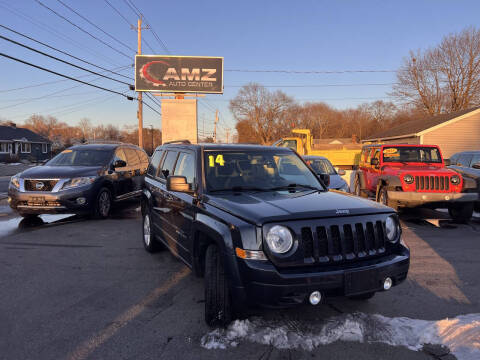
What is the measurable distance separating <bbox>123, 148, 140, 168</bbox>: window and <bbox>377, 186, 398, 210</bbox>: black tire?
273 inches

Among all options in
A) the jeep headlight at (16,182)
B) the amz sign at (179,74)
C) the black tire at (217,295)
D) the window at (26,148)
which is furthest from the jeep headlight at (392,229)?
the window at (26,148)

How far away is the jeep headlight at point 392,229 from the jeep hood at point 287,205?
10 cm

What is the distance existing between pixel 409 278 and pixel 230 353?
296 cm

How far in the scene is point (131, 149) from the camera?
10.6 meters

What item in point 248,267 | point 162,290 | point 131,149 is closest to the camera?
point 248,267

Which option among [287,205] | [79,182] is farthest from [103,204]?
[287,205]

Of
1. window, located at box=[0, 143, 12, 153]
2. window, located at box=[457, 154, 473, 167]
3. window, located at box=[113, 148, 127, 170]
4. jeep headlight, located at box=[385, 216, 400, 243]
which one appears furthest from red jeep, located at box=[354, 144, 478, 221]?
window, located at box=[0, 143, 12, 153]

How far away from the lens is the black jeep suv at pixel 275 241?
2.76 meters

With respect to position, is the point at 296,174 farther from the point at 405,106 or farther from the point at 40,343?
the point at 405,106

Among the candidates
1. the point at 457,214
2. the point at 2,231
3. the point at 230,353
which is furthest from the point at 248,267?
the point at 457,214

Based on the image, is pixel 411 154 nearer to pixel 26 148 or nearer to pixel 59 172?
pixel 59 172

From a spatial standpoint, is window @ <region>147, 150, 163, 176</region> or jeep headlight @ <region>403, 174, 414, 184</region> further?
jeep headlight @ <region>403, 174, 414, 184</region>

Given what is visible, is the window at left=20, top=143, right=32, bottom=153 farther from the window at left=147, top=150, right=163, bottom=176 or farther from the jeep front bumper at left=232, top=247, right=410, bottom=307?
the jeep front bumper at left=232, top=247, right=410, bottom=307

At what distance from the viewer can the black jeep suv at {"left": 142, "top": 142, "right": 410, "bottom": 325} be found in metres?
2.76
